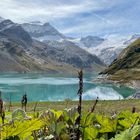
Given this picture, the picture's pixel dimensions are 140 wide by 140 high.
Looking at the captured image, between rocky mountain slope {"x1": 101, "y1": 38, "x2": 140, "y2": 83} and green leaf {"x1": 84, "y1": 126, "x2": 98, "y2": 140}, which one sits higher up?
green leaf {"x1": 84, "y1": 126, "x2": 98, "y2": 140}

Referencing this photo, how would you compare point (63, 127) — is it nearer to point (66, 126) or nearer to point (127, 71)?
point (66, 126)

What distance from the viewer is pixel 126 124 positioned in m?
2.22

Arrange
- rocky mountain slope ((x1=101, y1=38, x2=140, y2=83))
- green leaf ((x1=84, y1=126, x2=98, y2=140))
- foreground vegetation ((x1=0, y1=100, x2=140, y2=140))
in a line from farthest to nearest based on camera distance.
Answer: rocky mountain slope ((x1=101, y1=38, x2=140, y2=83))
green leaf ((x1=84, y1=126, x2=98, y2=140))
foreground vegetation ((x1=0, y1=100, x2=140, y2=140))

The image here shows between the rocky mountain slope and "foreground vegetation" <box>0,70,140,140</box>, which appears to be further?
the rocky mountain slope

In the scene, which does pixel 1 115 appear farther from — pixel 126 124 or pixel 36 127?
pixel 126 124

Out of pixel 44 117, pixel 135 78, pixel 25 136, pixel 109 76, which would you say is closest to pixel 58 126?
pixel 44 117

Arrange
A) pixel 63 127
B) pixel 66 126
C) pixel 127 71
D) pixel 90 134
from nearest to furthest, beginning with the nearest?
pixel 90 134 → pixel 63 127 → pixel 66 126 → pixel 127 71

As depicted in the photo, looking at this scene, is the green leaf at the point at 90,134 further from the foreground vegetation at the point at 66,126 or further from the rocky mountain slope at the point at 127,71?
the rocky mountain slope at the point at 127,71

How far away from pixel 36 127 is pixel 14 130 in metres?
0.09

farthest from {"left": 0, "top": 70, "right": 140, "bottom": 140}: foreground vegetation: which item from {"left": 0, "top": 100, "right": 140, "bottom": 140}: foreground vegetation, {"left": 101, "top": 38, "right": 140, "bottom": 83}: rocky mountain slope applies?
{"left": 101, "top": 38, "right": 140, "bottom": 83}: rocky mountain slope

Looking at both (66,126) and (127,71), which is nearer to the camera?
(66,126)

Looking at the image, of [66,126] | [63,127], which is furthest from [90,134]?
[66,126]

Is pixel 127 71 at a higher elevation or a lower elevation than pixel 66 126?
lower

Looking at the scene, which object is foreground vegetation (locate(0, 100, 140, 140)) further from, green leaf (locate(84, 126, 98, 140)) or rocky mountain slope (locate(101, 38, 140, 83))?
rocky mountain slope (locate(101, 38, 140, 83))
